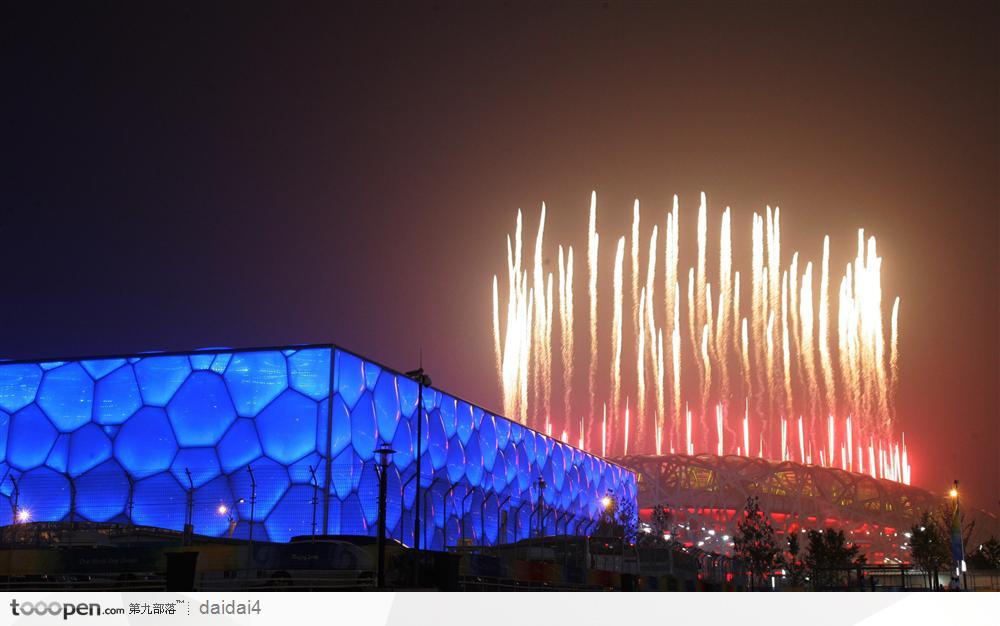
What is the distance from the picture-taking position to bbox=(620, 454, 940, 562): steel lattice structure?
4577 inches

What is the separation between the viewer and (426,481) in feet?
135

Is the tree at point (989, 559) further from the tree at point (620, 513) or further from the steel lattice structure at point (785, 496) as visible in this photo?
the steel lattice structure at point (785, 496)

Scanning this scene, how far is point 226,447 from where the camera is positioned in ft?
125

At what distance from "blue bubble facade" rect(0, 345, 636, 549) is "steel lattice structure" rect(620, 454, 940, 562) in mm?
77433

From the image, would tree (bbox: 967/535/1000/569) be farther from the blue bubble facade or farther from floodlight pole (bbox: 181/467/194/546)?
floodlight pole (bbox: 181/467/194/546)

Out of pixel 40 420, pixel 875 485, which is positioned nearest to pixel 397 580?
pixel 40 420

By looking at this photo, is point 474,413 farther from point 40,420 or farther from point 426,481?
point 40,420
